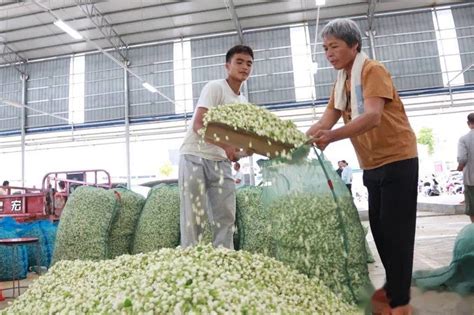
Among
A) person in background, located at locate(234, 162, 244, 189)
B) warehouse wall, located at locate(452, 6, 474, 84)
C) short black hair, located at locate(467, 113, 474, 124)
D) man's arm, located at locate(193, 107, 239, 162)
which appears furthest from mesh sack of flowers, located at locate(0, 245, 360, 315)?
warehouse wall, located at locate(452, 6, 474, 84)

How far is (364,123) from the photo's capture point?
5.56ft

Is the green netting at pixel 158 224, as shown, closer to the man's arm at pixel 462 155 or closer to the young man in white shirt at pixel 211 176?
the young man in white shirt at pixel 211 176

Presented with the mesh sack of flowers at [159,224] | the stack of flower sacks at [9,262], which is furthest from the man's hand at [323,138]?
the stack of flower sacks at [9,262]

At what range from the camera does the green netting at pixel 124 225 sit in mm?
3221

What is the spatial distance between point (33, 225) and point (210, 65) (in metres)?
10.4

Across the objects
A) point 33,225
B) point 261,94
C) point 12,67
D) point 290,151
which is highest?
point 12,67

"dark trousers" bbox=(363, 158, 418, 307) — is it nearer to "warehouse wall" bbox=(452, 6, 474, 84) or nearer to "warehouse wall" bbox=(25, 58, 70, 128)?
"warehouse wall" bbox=(452, 6, 474, 84)

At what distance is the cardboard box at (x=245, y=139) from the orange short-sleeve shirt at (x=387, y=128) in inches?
16.5

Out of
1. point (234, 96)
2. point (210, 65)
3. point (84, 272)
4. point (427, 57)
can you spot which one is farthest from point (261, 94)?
point (84, 272)

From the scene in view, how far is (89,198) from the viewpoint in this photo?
3203mm

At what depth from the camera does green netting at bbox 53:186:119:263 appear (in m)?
3.04

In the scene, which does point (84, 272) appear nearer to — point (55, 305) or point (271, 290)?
point (55, 305)

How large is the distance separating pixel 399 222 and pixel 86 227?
2.40 meters

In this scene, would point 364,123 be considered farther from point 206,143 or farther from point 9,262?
point 9,262
